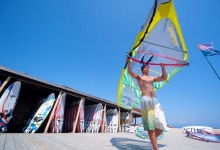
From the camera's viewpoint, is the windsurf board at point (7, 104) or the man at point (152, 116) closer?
the man at point (152, 116)

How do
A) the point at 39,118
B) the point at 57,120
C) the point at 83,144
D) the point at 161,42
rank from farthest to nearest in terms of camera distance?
1. the point at 57,120
2. the point at 39,118
3. the point at 161,42
4. the point at 83,144

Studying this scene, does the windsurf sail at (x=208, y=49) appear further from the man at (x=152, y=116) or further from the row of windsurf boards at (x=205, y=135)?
the man at (x=152, y=116)

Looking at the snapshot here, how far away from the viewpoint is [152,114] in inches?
96.9

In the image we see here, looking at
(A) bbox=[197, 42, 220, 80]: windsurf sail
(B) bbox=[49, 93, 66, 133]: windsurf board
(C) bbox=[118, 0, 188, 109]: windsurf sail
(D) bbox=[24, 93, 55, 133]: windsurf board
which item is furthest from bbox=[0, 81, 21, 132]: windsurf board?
(A) bbox=[197, 42, 220, 80]: windsurf sail

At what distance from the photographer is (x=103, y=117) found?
1035 cm

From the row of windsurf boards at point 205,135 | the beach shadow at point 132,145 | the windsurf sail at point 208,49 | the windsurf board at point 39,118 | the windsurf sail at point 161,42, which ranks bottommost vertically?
the row of windsurf boards at point 205,135

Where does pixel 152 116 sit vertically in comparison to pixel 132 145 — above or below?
above

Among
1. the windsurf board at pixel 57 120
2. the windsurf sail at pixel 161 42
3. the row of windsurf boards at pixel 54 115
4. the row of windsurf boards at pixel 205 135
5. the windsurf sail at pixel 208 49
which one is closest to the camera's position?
the windsurf sail at pixel 161 42

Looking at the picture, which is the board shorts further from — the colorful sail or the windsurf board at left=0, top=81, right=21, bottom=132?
the windsurf board at left=0, top=81, right=21, bottom=132

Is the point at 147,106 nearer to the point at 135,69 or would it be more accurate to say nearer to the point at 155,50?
the point at 155,50

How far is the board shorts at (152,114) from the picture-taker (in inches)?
93.8

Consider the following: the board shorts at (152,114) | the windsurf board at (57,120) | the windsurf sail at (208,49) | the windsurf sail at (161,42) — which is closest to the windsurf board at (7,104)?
the windsurf board at (57,120)

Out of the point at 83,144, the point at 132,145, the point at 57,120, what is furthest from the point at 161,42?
the point at 57,120

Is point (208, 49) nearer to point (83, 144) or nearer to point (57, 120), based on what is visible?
point (83, 144)
